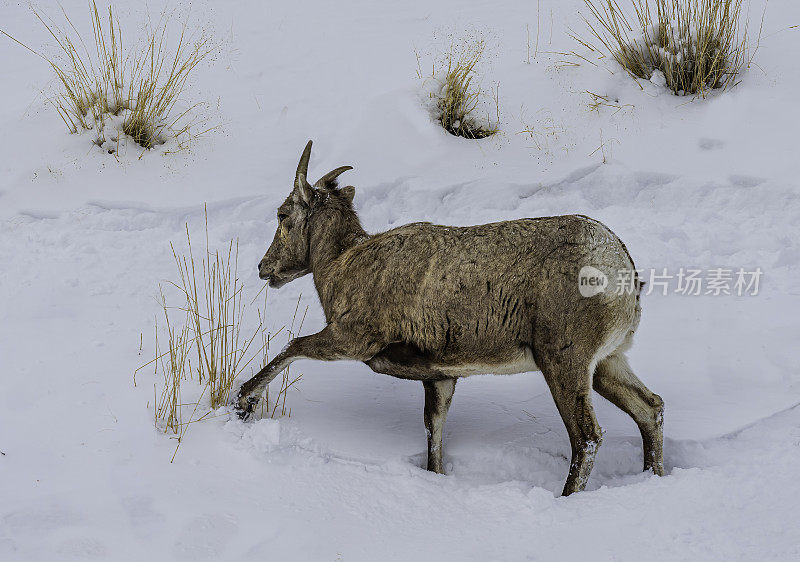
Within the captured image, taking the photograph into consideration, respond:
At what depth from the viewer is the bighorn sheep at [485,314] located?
4.65m

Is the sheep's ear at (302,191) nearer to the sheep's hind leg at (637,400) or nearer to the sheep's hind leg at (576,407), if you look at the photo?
the sheep's hind leg at (576,407)

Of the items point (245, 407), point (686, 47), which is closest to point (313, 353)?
point (245, 407)

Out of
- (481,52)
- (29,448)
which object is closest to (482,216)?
(481,52)

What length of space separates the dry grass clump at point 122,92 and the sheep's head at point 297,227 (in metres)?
2.66

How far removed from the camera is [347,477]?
15.5ft

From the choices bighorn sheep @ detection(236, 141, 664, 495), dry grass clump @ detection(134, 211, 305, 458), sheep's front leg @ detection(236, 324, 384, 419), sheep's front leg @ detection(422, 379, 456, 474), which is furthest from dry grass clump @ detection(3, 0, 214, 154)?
sheep's front leg @ detection(422, 379, 456, 474)

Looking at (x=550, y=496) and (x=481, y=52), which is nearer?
(x=550, y=496)

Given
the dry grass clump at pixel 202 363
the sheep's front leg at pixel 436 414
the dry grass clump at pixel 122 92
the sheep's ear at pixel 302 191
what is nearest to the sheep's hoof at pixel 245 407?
the dry grass clump at pixel 202 363

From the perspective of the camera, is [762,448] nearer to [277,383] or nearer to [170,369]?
[277,383]

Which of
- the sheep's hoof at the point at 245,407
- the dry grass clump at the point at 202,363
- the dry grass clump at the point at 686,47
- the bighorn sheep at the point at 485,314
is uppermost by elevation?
the dry grass clump at the point at 686,47

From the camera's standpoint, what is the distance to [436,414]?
5238mm

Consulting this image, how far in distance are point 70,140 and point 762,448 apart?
20.1 ft

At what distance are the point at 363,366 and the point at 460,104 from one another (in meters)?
2.88

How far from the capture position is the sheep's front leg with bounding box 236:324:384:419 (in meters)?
5.09
